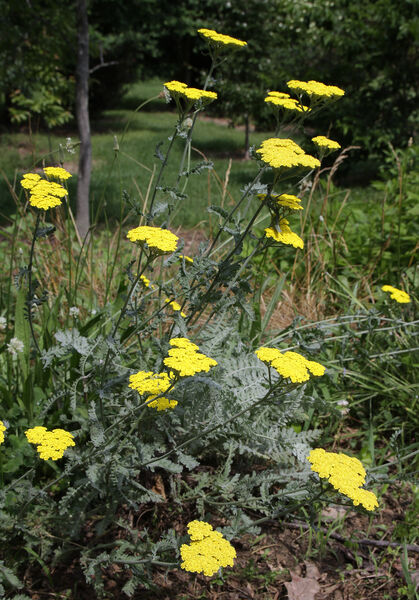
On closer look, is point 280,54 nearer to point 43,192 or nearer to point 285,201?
point 285,201

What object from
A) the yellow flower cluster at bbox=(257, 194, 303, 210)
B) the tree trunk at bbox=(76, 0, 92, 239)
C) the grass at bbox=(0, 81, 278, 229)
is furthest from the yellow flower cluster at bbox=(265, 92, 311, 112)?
the tree trunk at bbox=(76, 0, 92, 239)

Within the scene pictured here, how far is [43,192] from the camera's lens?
4.62ft

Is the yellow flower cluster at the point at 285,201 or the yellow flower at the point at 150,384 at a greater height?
the yellow flower cluster at the point at 285,201

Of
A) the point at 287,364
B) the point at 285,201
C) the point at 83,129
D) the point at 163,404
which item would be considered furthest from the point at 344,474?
the point at 83,129

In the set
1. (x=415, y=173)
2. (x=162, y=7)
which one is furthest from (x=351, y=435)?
(x=162, y=7)

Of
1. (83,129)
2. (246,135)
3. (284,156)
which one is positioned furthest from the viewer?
(246,135)

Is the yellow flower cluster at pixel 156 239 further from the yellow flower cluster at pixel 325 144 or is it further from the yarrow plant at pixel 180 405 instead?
the yellow flower cluster at pixel 325 144

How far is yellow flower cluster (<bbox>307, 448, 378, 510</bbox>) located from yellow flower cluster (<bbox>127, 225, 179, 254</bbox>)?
0.64 m

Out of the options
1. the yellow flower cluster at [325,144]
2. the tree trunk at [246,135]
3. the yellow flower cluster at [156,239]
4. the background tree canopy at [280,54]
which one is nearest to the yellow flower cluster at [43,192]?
the yellow flower cluster at [156,239]

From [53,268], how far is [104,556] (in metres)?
1.85

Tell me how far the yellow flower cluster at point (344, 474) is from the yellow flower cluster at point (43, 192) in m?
0.94

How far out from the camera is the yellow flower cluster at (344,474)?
1236mm

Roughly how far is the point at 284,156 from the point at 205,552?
39.6 inches

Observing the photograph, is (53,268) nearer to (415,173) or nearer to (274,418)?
(274,418)
